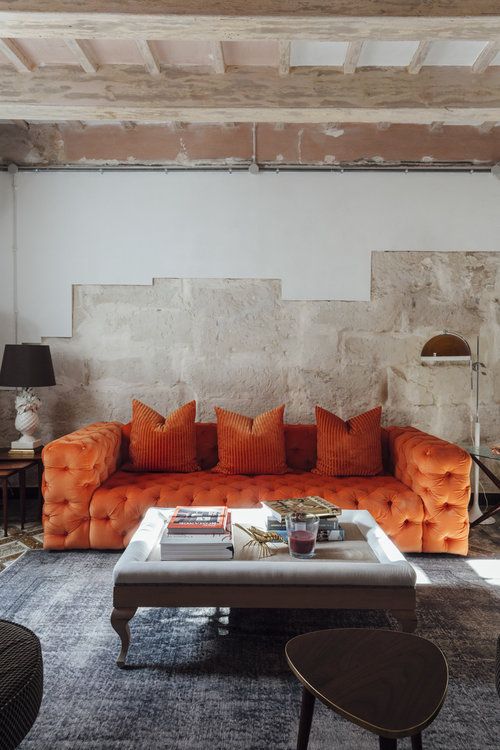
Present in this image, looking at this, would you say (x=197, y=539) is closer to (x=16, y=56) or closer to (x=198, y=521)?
(x=198, y=521)

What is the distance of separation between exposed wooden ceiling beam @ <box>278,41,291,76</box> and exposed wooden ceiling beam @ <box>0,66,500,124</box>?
53mm

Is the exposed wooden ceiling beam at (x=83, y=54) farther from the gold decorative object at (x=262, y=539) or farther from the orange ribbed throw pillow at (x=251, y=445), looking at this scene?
the gold decorative object at (x=262, y=539)

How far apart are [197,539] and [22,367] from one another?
2.42 metres

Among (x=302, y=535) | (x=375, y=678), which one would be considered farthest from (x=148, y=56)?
(x=375, y=678)

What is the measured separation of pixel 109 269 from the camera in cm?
480

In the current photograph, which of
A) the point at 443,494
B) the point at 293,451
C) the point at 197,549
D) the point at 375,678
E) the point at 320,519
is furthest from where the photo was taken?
the point at 293,451

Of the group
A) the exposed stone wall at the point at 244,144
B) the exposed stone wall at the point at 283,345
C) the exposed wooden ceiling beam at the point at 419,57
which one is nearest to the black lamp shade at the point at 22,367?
the exposed stone wall at the point at 283,345

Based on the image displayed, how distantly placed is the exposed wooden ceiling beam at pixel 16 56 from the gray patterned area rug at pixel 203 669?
3010 mm

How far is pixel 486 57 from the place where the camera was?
3.49m

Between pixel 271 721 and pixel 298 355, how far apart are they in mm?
3140

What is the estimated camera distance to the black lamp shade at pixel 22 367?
4234 mm

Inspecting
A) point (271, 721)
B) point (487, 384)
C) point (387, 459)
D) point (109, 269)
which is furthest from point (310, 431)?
point (271, 721)

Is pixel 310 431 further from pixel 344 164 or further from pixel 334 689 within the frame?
pixel 334 689

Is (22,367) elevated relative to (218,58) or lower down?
lower down
